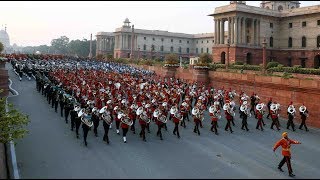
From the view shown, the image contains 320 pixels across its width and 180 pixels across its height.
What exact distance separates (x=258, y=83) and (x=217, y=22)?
36486 mm

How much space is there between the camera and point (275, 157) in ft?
48.0

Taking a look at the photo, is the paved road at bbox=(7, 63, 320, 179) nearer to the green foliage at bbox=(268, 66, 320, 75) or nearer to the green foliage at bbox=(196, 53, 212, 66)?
the green foliage at bbox=(268, 66, 320, 75)

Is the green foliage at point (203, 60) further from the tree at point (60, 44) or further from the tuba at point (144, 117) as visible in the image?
the tree at point (60, 44)

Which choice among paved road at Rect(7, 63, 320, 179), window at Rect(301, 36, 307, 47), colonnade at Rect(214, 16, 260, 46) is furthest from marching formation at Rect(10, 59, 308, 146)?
window at Rect(301, 36, 307, 47)

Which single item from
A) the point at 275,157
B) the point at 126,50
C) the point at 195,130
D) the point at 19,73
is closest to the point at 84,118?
the point at 195,130

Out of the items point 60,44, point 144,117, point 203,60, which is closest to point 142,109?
point 144,117

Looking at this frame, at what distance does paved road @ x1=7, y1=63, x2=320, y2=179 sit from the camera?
38.5 feet

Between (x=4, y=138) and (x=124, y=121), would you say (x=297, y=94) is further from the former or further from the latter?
(x=4, y=138)

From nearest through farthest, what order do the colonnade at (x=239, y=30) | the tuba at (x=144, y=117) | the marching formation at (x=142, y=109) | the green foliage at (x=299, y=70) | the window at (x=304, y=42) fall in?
the marching formation at (x=142, y=109) < the tuba at (x=144, y=117) < the green foliage at (x=299, y=70) < the colonnade at (x=239, y=30) < the window at (x=304, y=42)

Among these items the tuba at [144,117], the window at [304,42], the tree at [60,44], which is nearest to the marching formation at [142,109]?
the tuba at [144,117]

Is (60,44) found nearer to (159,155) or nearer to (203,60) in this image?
(203,60)

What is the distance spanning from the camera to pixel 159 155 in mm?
13953

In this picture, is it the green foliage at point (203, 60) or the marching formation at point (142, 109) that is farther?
the green foliage at point (203, 60)

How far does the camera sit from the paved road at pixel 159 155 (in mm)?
11742
